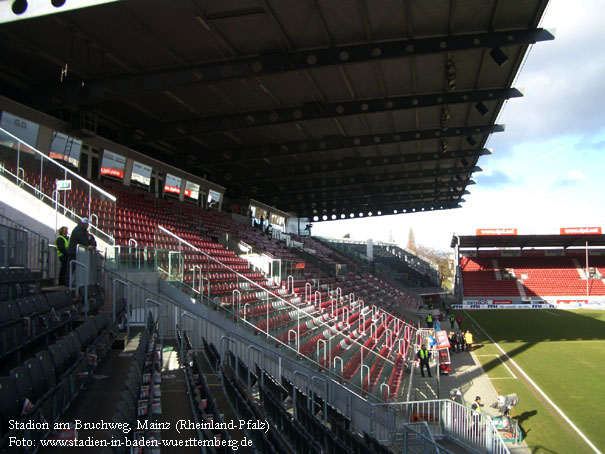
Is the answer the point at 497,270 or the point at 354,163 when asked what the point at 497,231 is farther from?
the point at 354,163

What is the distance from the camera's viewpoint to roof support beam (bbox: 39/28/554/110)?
13.1m

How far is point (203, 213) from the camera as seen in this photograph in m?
24.8

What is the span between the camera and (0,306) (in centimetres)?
526

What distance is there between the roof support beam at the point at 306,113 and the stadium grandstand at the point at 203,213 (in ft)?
0.23

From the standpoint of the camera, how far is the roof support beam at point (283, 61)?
13109 mm

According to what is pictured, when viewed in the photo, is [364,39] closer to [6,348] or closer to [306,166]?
[6,348]

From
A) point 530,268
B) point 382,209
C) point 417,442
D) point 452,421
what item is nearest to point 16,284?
point 417,442

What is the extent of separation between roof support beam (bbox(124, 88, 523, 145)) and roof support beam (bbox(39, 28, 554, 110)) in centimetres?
409

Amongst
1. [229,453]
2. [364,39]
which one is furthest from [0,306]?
[364,39]

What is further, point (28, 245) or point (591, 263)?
point (591, 263)

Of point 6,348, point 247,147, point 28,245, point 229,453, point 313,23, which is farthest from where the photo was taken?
point 247,147

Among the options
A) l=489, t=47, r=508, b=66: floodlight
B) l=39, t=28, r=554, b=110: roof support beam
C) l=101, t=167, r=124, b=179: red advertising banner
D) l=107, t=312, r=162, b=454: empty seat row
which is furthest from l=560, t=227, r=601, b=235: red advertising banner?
l=107, t=312, r=162, b=454: empty seat row

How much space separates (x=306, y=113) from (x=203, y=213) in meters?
8.89

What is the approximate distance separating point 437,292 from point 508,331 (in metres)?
18.7
